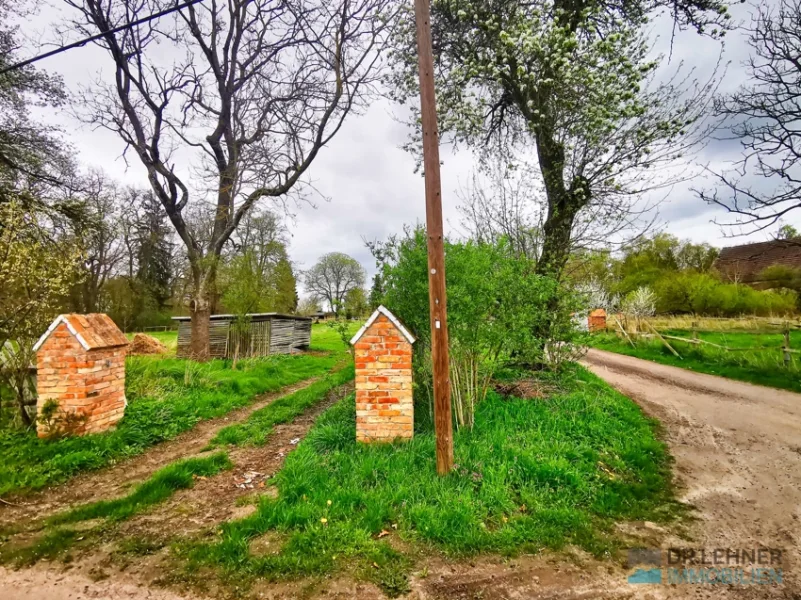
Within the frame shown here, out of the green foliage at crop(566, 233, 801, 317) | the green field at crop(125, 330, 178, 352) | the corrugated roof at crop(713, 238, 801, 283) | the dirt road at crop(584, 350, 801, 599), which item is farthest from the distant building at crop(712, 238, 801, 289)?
the green field at crop(125, 330, 178, 352)

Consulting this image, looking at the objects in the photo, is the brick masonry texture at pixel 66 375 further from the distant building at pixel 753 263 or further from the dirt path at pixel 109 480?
the distant building at pixel 753 263

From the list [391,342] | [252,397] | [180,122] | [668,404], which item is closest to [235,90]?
[180,122]

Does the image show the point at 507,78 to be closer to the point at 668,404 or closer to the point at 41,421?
the point at 668,404

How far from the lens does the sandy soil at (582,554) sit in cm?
238

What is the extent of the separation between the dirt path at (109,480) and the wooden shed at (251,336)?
862 centimetres

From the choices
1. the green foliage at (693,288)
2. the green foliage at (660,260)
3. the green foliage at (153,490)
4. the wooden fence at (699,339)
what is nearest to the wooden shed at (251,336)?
the green foliage at (153,490)

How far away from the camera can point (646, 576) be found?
8.45ft

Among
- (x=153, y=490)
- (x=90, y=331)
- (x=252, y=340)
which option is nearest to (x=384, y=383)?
(x=153, y=490)

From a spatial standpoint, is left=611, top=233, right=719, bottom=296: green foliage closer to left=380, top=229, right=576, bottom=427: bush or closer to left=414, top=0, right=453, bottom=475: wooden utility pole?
left=380, top=229, right=576, bottom=427: bush

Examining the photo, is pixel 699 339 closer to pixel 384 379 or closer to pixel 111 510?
pixel 384 379

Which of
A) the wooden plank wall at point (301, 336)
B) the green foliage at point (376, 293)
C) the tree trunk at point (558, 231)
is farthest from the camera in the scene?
the wooden plank wall at point (301, 336)

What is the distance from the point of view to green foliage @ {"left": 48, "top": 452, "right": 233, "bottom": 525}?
3238 mm

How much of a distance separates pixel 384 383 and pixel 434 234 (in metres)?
1.93

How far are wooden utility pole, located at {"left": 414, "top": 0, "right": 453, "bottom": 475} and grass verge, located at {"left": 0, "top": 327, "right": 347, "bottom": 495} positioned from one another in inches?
162
